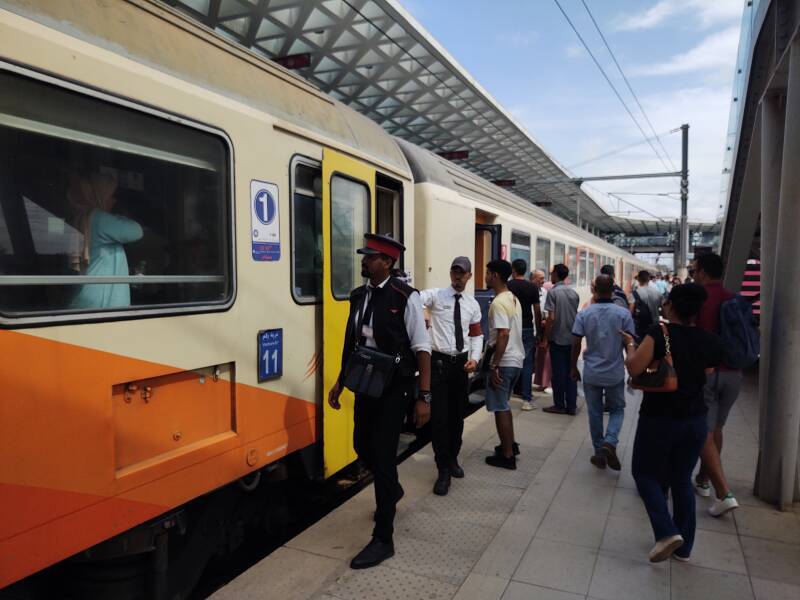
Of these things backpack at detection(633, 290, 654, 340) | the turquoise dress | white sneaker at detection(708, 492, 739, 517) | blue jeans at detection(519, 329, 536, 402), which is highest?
the turquoise dress

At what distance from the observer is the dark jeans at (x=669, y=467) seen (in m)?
3.23

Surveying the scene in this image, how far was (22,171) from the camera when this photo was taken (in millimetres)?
2156

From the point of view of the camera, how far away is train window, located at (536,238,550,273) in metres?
10.4

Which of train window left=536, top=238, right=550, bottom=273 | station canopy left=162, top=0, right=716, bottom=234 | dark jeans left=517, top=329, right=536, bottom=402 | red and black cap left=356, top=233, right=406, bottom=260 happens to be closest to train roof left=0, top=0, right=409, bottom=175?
red and black cap left=356, top=233, right=406, bottom=260

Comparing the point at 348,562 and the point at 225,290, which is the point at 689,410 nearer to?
the point at 348,562

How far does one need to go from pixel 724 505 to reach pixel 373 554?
2.42m

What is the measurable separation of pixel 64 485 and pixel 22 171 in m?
1.19

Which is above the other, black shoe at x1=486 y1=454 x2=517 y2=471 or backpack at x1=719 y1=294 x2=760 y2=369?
backpack at x1=719 y1=294 x2=760 y2=369

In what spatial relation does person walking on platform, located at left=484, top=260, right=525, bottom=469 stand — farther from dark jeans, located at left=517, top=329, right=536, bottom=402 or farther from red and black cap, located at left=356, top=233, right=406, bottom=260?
dark jeans, located at left=517, top=329, right=536, bottom=402

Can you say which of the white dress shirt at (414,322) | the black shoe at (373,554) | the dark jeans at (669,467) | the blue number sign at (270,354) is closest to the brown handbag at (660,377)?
the dark jeans at (669,467)

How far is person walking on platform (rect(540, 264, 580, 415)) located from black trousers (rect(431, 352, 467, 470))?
2.65 metres

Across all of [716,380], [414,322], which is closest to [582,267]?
[716,380]

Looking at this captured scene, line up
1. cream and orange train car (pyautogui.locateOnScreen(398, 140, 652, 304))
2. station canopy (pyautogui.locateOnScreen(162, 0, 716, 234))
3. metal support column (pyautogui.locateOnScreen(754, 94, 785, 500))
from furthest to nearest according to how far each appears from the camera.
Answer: station canopy (pyautogui.locateOnScreen(162, 0, 716, 234)), cream and orange train car (pyautogui.locateOnScreen(398, 140, 652, 304)), metal support column (pyautogui.locateOnScreen(754, 94, 785, 500))

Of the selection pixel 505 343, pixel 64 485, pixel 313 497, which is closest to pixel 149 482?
pixel 64 485
